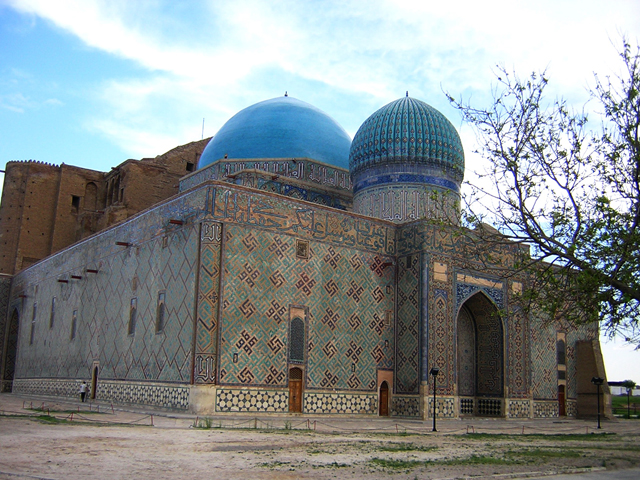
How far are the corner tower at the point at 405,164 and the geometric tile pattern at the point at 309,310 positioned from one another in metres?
2.41

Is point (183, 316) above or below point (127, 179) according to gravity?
below

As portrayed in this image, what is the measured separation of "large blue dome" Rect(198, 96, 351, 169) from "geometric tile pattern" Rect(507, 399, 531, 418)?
8.28m

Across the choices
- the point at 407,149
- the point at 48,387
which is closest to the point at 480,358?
the point at 407,149

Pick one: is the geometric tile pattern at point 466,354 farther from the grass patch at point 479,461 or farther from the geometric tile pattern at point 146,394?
the grass patch at point 479,461

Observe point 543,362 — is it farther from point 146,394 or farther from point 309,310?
point 146,394

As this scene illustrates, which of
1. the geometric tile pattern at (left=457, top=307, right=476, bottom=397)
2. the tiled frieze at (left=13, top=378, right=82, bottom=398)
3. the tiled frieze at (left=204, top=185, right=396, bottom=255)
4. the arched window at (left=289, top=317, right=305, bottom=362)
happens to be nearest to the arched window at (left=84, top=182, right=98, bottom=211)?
the tiled frieze at (left=13, top=378, right=82, bottom=398)

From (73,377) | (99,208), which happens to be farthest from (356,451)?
(99,208)

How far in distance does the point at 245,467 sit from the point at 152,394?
9.09 meters

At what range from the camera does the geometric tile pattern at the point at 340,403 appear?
14.3m

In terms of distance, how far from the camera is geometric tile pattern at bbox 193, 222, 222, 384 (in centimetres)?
1288

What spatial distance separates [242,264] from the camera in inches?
542

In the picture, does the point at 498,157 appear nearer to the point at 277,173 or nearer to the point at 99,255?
the point at 277,173

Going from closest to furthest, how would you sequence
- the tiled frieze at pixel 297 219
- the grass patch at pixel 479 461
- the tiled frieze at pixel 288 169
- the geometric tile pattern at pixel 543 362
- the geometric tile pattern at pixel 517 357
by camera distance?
the grass patch at pixel 479 461, the tiled frieze at pixel 297 219, the geometric tile pattern at pixel 517 357, the geometric tile pattern at pixel 543 362, the tiled frieze at pixel 288 169

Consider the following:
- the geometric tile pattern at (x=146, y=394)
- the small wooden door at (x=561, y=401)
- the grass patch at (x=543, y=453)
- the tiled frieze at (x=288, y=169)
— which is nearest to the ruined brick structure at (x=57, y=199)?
the tiled frieze at (x=288, y=169)
